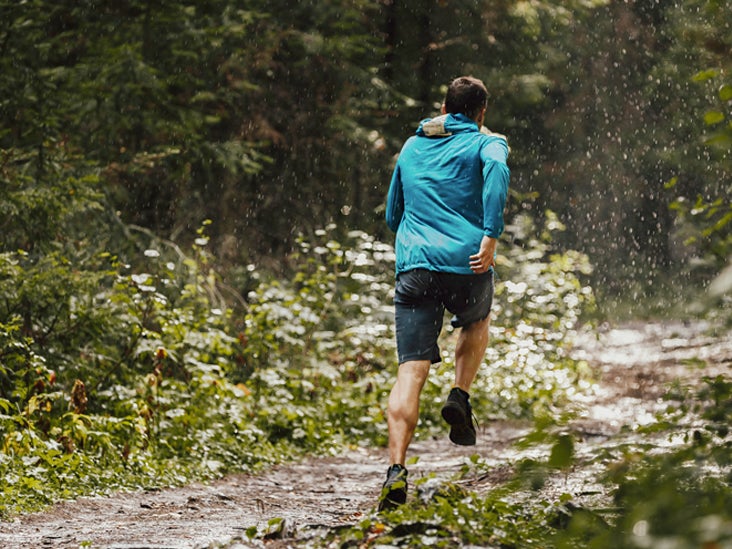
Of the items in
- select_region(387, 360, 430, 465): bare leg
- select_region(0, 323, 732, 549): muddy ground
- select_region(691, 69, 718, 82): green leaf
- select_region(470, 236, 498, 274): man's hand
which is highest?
select_region(691, 69, 718, 82): green leaf

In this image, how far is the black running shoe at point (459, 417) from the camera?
15.5 feet

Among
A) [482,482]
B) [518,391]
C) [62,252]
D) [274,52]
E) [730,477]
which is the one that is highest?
[274,52]

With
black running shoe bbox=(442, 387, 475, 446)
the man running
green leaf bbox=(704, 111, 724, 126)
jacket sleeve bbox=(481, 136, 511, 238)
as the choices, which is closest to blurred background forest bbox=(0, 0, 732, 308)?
jacket sleeve bbox=(481, 136, 511, 238)

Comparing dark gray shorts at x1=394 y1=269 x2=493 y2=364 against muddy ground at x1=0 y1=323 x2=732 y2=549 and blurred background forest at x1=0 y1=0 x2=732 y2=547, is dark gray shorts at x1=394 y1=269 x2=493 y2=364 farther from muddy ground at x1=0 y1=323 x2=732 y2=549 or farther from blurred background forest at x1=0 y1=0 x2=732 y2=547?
blurred background forest at x1=0 y1=0 x2=732 y2=547

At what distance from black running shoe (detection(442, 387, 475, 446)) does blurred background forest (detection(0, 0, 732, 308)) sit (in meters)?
1.32

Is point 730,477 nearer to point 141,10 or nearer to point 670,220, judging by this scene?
point 141,10

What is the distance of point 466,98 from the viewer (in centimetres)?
486

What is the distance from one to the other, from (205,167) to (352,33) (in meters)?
3.38

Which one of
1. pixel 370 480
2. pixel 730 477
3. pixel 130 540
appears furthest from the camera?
pixel 370 480

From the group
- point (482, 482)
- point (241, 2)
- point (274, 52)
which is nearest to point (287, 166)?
point (274, 52)

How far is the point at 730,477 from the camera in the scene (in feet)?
8.84

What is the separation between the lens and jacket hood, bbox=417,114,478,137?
190 inches

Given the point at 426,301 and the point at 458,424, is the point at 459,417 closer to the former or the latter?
the point at 458,424

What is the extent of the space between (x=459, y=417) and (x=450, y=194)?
1.09 meters
